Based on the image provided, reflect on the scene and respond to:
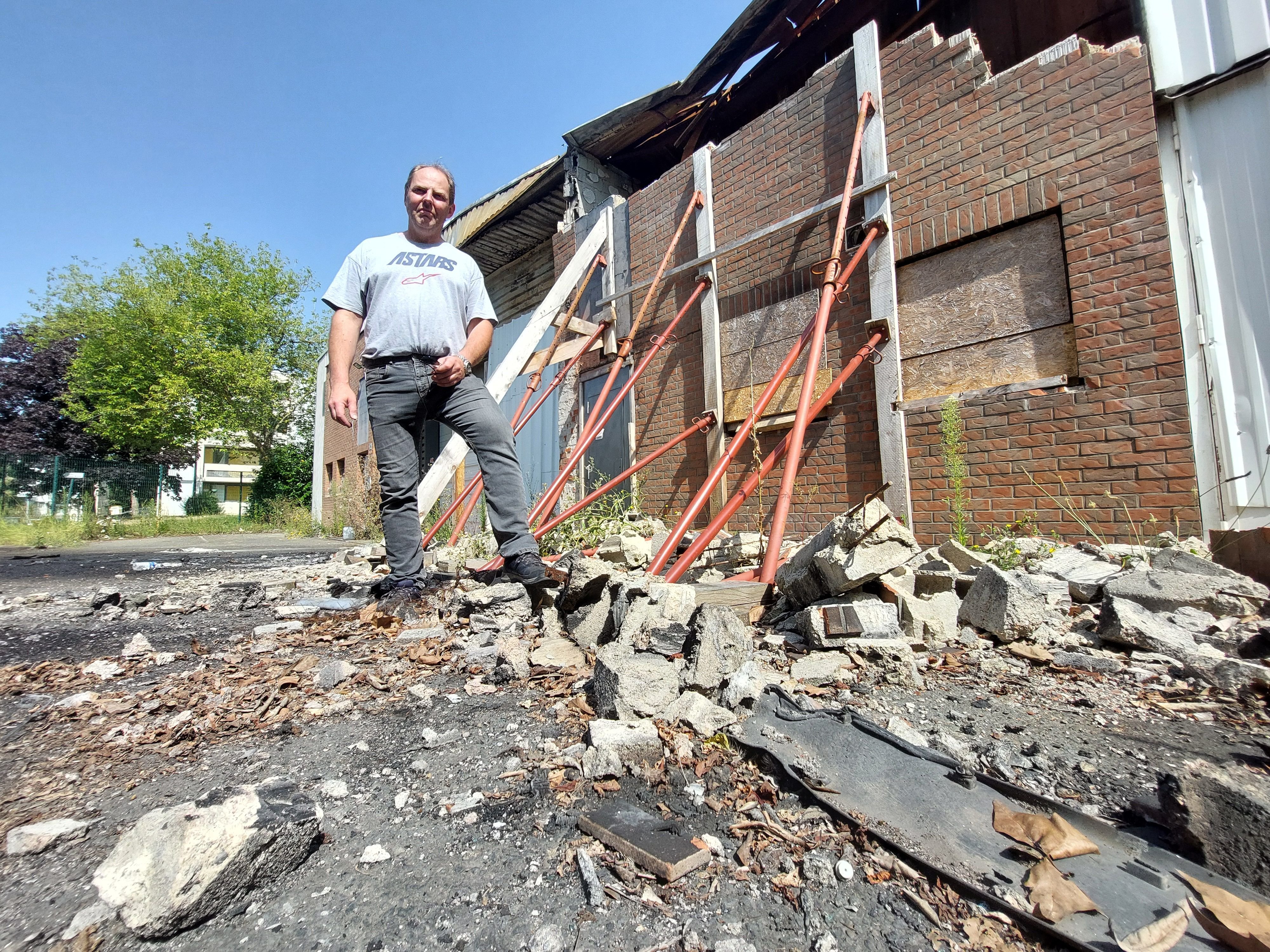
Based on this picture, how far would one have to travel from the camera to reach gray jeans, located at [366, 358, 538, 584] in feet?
9.52

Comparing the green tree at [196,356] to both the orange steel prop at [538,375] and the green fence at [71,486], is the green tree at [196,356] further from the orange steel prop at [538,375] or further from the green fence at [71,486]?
the orange steel prop at [538,375]

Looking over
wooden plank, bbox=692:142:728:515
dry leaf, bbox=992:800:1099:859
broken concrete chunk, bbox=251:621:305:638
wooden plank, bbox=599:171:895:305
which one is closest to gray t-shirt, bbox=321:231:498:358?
broken concrete chunk, bbox=251:621:305:638

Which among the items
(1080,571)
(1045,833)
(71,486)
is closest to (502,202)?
(1080,571)

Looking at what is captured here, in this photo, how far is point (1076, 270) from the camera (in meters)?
3.63

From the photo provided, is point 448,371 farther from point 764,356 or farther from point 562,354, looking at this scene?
point 562,354

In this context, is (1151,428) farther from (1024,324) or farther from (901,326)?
(901,326)

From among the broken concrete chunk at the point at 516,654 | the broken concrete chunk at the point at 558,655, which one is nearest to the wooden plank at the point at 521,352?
the broken concrete chunk at the point at 516,654

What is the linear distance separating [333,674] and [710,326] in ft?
15.4

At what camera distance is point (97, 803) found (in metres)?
1.23

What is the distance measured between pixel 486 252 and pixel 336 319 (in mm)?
7618

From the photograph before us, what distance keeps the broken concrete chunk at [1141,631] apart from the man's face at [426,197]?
3.41m

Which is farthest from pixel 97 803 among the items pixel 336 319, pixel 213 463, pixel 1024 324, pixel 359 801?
pixel 213 463

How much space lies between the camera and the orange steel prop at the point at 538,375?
17.4 feet

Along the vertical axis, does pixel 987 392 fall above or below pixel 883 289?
below
